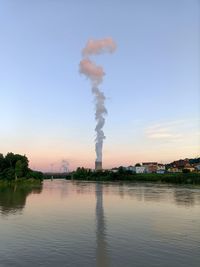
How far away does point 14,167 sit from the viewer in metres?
119

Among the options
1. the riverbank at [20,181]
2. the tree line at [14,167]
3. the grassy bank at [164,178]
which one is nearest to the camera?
the riverbank at [20,181]

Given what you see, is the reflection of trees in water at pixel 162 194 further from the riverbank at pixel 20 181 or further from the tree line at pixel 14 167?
the tree line at pixel 14 167

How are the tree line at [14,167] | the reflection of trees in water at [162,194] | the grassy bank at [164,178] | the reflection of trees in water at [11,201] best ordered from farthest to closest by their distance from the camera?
1. the grassy bank at [164,178]
2. the tree line at [14,167]
3. the reflection of trees in water at [162,194]
4. the reflection of trees in water at [11,201]

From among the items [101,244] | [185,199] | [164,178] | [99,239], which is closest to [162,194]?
[185,199]

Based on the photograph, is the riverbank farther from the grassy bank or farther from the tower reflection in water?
the tower reflection in water

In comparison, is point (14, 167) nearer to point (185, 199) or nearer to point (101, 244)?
point (185, 199)

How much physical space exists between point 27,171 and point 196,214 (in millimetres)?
89764

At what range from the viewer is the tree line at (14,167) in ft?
371

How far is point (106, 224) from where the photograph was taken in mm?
32688

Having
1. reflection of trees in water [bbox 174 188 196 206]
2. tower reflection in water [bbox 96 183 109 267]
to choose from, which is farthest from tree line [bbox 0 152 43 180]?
tower reflection in water [bbox 96 183 109 267]

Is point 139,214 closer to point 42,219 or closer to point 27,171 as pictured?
point 42,219

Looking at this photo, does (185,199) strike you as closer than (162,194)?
Yes

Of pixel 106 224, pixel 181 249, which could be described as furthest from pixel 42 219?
pixel 181 249

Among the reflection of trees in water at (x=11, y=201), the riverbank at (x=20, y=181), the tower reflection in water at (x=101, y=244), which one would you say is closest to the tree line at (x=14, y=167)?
the riverbank at (x=20, y=181)
